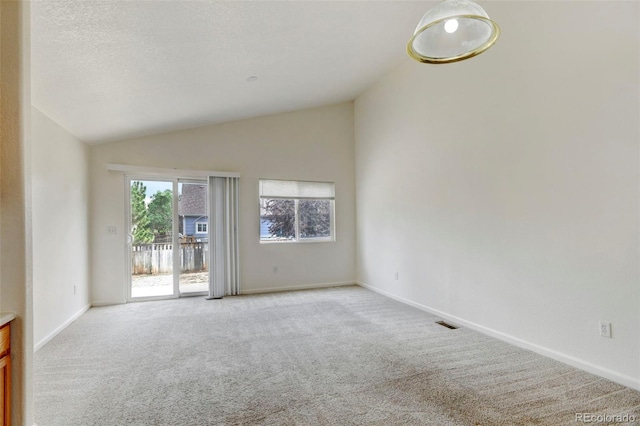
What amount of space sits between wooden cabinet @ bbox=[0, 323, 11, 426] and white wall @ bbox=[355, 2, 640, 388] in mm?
3825

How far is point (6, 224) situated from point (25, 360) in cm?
70

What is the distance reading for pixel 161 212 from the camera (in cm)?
503

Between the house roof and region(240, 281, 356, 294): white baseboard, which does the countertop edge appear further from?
region(240, 281, 356, 294): white baseboard

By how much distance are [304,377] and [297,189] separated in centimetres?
381

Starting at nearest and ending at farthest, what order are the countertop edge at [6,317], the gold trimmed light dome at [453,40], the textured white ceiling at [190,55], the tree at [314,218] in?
the countertop edge at [6,317]
the gold trimmed light dome at [453,40]
the textured white ceiling at [190,55]
the tree at [314,218]

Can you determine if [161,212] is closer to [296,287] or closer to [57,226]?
[57,226]

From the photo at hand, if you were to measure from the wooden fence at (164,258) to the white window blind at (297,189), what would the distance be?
144cm

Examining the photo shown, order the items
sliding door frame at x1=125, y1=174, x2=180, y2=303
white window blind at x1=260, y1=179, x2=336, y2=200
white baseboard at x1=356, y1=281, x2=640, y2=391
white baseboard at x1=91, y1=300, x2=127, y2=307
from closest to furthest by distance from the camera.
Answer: white baseboard at x1=356, y1=281, x2=640, y2=391 < white baseboard at x1=91, y1=300, x2=127, y2=307 < sliding door frame at x1=125, y1=174, x2=180, y2=303 < white window blind at x1=260, y1=179, x2=336, y2=200

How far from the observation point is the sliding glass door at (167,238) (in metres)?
4.91

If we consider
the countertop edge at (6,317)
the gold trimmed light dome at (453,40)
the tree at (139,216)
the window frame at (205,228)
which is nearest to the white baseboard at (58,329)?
the tree at (139,216)

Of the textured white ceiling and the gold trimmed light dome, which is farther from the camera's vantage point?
the textured white ceiling

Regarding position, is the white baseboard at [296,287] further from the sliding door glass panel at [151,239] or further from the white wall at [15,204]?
the white wall at [15,204]

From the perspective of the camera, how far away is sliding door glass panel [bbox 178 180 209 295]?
516cm

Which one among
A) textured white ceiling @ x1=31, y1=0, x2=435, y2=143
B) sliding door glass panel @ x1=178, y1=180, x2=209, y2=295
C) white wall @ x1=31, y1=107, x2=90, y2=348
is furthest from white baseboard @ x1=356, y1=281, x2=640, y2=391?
white wall @ x1=31, y1=107, x2=90, y2=348
